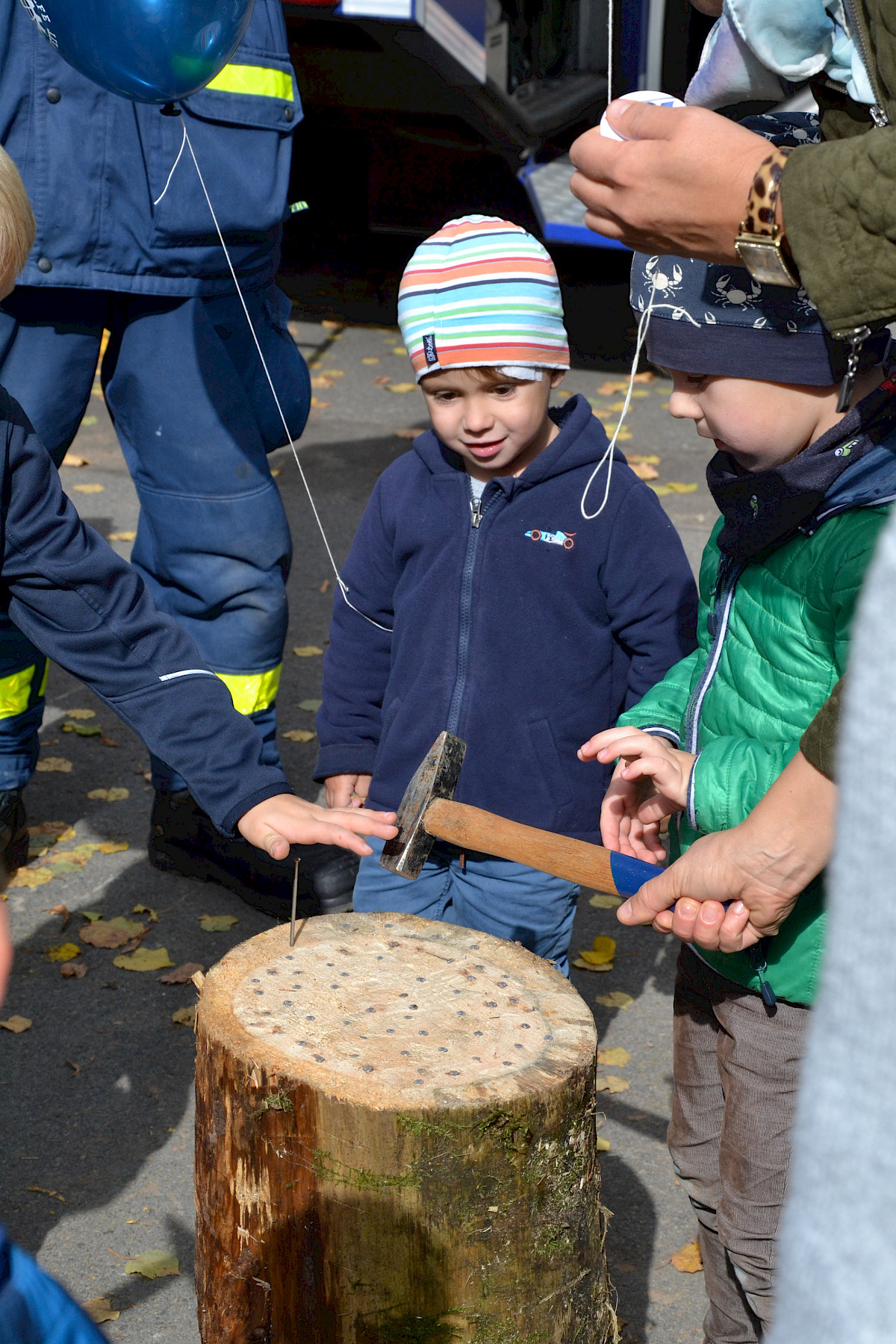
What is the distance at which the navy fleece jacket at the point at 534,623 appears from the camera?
2770mm

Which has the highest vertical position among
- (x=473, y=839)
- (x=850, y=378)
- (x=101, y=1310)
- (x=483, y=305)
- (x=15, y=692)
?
(x=483, y=305)

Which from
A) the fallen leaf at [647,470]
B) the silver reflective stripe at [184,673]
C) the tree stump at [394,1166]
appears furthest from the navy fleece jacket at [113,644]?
the fallen leaf at [647,470]

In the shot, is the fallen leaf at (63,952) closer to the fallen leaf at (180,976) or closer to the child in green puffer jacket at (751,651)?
the fallen leaf at (180,976)

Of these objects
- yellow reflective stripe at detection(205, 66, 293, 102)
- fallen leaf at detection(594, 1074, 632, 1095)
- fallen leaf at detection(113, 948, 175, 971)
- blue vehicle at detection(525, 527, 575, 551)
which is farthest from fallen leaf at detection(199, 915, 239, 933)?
yellow reflective stripe at detection(205, 66, 293, 102)

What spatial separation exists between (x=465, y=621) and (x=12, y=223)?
1104 mm

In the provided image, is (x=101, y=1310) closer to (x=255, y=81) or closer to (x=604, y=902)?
(x=604, y=902)

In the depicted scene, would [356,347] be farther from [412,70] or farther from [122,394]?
[122,394]

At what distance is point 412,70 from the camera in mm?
7805

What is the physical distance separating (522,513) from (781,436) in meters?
0.92

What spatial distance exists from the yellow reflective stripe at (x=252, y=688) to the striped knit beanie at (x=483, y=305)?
1162mm

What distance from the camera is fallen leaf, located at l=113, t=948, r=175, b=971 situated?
3.64 meters

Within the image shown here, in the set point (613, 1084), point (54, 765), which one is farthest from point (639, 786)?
point (54, 765)

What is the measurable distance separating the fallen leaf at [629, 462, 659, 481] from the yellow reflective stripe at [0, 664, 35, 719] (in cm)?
415

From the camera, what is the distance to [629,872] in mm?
2160
